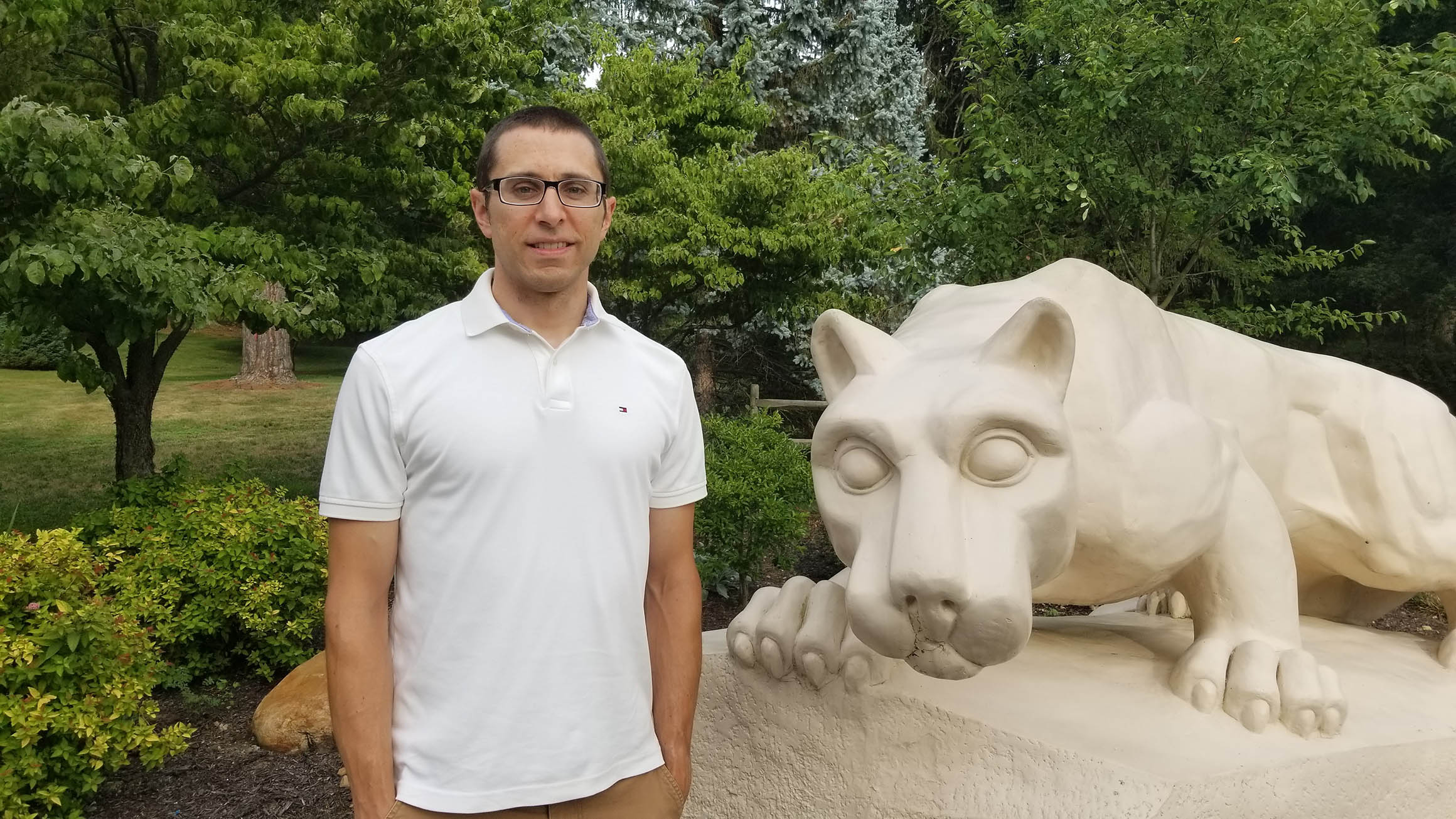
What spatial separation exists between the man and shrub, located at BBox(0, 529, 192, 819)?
2.67m

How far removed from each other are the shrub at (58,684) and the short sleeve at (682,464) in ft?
9.55

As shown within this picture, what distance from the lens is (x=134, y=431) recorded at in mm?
6941

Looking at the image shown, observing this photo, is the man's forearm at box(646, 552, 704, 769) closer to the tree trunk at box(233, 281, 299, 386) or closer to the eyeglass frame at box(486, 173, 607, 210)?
the eyeglass frame at box(486, 173, 607, 210)

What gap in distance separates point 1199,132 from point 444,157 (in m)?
5.73

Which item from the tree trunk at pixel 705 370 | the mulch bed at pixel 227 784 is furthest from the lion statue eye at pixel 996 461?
the tree trunk at pixel 705 370

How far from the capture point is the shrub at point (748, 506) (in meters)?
6.48

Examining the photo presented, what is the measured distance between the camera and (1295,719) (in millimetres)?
2434

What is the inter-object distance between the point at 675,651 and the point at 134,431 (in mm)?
6463

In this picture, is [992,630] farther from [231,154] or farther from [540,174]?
[231,154]

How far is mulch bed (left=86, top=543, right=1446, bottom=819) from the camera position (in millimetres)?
4160

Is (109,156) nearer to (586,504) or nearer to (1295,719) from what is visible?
(586,504)

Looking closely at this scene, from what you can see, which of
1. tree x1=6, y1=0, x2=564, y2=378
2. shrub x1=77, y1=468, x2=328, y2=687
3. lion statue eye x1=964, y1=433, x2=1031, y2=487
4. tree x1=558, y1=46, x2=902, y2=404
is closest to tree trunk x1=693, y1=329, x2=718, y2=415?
tree x1=558, y1=46, x2=902, y2=404

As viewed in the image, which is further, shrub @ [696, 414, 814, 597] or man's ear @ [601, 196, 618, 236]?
shrub @ [696, 414, 814, 597]

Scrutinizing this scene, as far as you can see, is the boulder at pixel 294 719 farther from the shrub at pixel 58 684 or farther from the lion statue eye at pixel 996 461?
the lion statue eye at pixel 996 461
